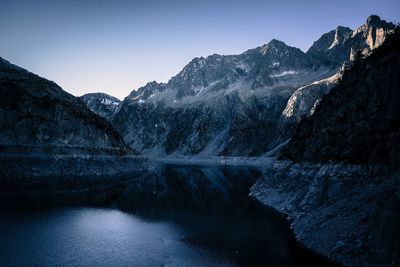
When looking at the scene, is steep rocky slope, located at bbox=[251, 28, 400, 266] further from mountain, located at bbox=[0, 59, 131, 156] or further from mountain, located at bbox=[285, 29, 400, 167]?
mountain, located at bbox=[0, 59, 131, 156]

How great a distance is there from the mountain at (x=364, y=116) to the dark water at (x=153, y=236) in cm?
1525

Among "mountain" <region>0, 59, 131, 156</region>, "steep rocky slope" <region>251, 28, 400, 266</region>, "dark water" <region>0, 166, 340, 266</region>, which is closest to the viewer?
"steep rocky slope" <region>251, 28, 400, 266</region>

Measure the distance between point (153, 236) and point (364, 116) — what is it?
3741cm

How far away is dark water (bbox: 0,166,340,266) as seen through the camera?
37.0m

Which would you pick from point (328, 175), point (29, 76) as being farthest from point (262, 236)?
point (29, 76)

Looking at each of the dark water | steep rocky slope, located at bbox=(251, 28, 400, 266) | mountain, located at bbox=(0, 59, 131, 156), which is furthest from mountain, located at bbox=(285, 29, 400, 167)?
mountain, located at bbox=(0, 59, 131, 156)

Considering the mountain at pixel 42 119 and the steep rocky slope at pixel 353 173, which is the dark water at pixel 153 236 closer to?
the steep rocky slope at pixel 353 173

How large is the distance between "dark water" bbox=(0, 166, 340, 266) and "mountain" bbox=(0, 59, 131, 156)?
212ft

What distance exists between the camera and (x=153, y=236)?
48344 millimetres

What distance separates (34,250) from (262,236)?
29.9 m

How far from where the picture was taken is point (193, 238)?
46.8 m

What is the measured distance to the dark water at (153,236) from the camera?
37.0 m

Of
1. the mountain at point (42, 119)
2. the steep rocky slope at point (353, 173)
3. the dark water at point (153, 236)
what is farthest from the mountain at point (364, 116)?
the mountain at point (42, 119)

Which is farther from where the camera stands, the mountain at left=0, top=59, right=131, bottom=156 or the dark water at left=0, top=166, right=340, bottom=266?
the mountain at left=0, top=59, right=131, bottom=156
